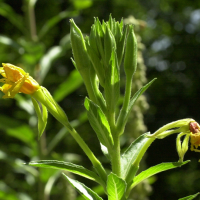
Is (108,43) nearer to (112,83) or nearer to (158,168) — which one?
(112,83)

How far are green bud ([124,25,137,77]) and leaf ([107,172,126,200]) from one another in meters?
0.32

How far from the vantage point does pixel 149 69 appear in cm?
736

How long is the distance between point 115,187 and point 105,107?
0.24m

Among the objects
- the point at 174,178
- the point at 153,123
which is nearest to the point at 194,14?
the point at 153,123

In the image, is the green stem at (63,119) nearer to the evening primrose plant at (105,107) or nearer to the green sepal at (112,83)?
the evening primrose plant at (105,107)

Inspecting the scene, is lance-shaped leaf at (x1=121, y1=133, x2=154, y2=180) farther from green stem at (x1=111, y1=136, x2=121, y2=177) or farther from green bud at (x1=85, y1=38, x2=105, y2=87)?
green bud at (x1=85, y1=38, x2=105, y2=87)

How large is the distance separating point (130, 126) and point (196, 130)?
1029 millimetres

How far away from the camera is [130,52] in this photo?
0.87m

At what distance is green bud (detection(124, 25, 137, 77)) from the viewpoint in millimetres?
858

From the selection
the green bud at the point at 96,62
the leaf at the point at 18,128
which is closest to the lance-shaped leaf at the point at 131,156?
the green bud at the point at 96,62

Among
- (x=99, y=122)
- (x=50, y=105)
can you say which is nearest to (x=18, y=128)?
(x=50, y=105)

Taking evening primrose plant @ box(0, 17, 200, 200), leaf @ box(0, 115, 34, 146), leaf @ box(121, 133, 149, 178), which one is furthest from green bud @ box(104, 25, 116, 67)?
leaf @ box(0, 115, 34, 146)

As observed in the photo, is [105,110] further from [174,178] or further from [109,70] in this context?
[174,178]

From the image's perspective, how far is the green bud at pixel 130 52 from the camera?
2.81 ft
